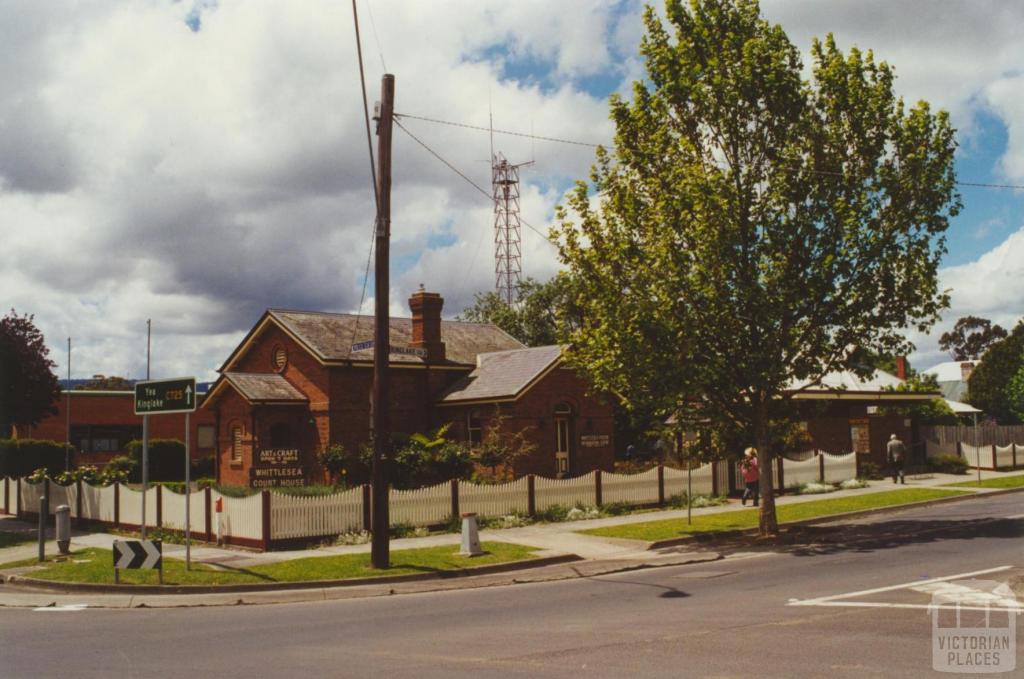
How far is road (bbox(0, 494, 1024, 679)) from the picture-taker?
902 cm

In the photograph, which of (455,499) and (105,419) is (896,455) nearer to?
(455,499)

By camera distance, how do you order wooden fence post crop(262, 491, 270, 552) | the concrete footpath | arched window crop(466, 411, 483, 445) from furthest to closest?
arched window crop(466, 411, 483, 445)
wooden fence post crop(262, 491, 270, 552)
the concrete footpath

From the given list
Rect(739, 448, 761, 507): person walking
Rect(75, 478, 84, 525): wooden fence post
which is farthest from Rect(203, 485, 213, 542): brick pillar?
Rect(739, 448, 761, 507): person walking

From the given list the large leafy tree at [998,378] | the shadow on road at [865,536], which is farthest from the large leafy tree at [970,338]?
the shadow on road at [865,536]

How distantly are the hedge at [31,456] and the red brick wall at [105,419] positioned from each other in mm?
6247

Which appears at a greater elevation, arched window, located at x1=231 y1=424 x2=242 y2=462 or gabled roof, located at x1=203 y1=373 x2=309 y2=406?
gabled roof, located at x1=203 y1=373 x2=309 y2=406

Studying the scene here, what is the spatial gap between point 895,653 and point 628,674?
2625mm

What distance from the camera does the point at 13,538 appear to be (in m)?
24.0

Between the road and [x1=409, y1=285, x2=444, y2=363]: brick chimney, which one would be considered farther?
[x1=409, y1=285, x2=444, y2=363]: brick chimney

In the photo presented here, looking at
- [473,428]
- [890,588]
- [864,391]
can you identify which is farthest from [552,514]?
[864,391]

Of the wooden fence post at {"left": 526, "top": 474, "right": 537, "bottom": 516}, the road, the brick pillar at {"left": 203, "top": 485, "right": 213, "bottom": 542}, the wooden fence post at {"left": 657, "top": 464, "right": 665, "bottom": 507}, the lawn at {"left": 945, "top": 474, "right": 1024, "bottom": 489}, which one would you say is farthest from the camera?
the lawn at {"left": 945, "top": 474, "right": 1024, "bottom": 489}

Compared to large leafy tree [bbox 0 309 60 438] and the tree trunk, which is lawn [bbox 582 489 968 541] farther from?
large leafy tree [bbox 0 309 60 438]

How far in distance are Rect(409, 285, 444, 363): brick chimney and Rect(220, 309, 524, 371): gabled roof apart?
602mm

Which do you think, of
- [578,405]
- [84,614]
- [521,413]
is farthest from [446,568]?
[578,405]
